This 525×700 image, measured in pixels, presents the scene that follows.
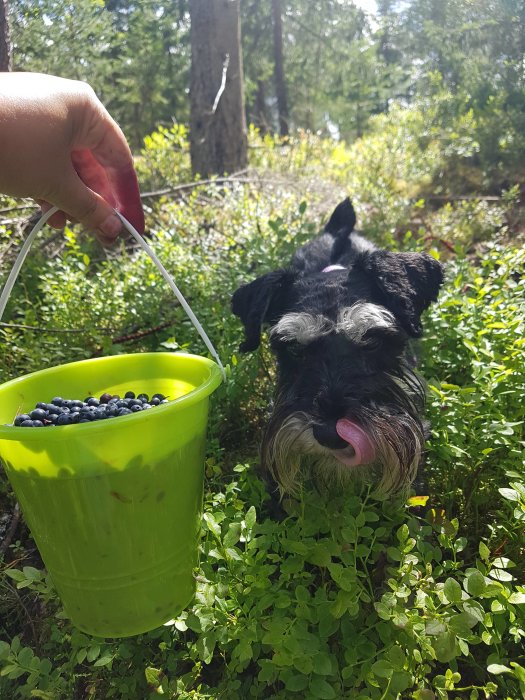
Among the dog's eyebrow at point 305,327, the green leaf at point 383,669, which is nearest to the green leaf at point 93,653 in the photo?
the green leaf at point 383,669

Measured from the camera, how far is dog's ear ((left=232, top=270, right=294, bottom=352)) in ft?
9.50

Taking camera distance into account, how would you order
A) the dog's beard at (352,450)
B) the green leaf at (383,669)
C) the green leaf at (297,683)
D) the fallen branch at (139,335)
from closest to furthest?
the green leaf at (383,669), the green leaf at (297,683), the dog's beard at (352,450), the fallen branch at (139,335)

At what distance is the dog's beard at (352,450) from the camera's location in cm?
222

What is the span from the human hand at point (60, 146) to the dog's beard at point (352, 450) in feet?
4.07

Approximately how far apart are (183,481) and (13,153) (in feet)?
4.49

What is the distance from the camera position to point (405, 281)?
8.96 ft

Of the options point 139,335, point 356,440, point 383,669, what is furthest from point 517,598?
point 139,335

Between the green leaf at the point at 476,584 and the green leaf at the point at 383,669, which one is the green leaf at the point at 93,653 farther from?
the green leaf at the point at 476,584

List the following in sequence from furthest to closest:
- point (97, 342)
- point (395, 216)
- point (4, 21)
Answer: point (395, 216)
point (4, 21)
point (97, 342)

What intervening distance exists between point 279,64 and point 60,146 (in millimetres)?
22817

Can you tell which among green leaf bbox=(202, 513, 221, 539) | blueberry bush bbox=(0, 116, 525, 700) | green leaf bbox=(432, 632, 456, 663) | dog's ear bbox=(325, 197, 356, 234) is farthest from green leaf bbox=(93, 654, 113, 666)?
dog's ear bbox=(325, 197, 356, 234)

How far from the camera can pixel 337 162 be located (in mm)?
10133

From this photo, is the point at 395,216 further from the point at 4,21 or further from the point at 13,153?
the point at 13,153

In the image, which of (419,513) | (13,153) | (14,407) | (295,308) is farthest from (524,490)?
(13,153)
